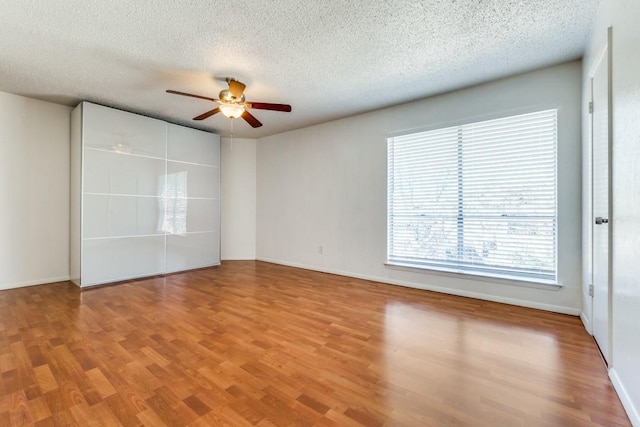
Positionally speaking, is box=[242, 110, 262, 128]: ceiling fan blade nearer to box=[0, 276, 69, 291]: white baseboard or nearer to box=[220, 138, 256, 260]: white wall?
box=[220, 138, 256, 260]: white wall

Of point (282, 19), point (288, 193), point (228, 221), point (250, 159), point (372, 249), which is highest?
point (282, 19)

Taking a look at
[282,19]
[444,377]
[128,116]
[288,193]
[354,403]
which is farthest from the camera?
[288,193]

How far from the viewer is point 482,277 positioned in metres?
3.24

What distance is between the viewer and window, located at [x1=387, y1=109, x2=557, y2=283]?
9.53 ft

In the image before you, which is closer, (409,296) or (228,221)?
(409,296)

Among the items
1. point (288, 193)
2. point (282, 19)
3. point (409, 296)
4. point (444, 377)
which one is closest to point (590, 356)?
point (444, 377)

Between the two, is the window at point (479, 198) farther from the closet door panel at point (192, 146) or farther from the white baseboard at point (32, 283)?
the white baseboard at point (32, 283)

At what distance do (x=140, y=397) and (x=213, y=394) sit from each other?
0.40m

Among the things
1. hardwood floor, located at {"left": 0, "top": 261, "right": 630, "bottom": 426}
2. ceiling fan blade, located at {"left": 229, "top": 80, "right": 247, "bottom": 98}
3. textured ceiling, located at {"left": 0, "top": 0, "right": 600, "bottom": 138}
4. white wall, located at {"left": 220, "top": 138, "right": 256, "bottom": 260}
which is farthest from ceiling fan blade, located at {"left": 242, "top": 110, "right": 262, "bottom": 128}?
white wall, located at {"left": 220, "top": 138, "right": 256, "bottom": 260}

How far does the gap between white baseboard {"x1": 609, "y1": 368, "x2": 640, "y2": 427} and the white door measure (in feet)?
0.64

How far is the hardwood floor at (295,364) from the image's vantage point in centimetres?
144

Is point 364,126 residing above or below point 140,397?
above

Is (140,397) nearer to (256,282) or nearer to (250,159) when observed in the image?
(256,282)

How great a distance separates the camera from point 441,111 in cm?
354
